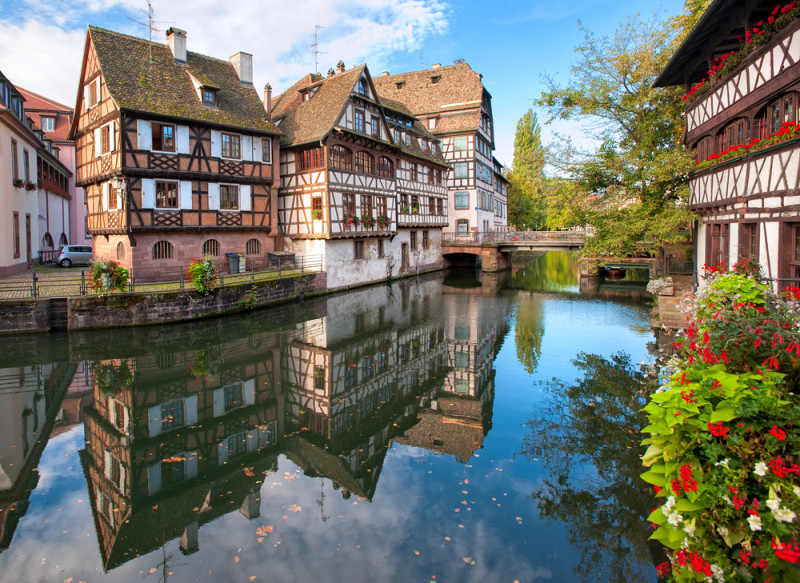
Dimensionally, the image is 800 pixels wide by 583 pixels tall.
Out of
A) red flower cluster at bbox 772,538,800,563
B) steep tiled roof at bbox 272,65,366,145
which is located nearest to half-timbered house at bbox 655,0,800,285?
red flower cluster at bbox 772,538,800,563

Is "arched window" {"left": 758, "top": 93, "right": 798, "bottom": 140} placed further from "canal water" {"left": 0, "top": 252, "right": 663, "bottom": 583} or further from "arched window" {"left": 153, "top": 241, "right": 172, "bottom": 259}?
"arched window" {"left": 153, "top": 241, "right": 172, "bottom": 259}

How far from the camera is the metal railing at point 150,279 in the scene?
58.5 feet

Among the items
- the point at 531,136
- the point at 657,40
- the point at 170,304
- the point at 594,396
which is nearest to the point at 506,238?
the point at 657,40

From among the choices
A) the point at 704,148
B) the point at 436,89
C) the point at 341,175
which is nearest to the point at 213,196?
the point at 341,175

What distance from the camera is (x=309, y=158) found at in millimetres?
27297

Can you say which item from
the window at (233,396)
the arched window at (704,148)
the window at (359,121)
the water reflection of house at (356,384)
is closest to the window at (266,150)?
the window at (359,121)

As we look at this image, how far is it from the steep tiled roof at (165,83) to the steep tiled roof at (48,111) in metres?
18.5

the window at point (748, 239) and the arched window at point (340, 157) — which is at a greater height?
the arched window at point (340, 157)

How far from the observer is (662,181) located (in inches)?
824

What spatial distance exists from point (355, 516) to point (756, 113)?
12.6m

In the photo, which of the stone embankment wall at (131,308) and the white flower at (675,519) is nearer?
the white flower at (675,519)

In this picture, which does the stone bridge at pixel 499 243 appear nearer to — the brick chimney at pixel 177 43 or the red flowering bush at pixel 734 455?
the brick chimney at pixel 177 43

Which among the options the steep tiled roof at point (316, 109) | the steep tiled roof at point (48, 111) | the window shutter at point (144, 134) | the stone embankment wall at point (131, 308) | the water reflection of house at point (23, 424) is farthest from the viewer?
the steep tiled roof at point (48, 111)

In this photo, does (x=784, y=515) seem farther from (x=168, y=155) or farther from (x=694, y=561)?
(x=168, y=155)
